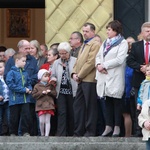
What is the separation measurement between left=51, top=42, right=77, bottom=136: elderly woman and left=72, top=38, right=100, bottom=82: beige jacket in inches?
11.4

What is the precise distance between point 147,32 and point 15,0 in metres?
9.67

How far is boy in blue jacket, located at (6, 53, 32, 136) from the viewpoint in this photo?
17.9 m

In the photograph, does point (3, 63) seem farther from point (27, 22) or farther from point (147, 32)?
point (27, 22)

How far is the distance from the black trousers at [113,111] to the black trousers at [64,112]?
918mm

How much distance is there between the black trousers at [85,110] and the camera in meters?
17.5

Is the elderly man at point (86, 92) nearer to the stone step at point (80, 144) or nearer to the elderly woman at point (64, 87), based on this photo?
the elderly woman at point (64, 87)

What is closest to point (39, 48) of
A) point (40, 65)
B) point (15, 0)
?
point (40, 65)

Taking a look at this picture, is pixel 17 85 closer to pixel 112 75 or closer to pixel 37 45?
pixel 37 45

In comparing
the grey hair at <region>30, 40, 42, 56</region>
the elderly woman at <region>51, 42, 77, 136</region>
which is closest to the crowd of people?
the elderly woman at <region>51, 42, 77, 136</region>

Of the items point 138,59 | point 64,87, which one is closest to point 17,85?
point 64,87

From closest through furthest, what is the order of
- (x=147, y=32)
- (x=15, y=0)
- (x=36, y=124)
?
(x=147, y=32) < (x=36, y=124) < (x=15, y=0)

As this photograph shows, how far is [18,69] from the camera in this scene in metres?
18.0

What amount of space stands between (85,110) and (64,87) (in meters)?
0.57

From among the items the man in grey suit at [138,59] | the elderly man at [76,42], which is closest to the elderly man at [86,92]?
the elderly man at [76,42]
